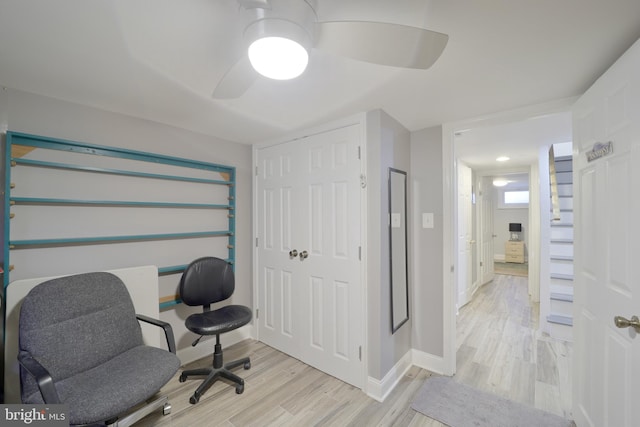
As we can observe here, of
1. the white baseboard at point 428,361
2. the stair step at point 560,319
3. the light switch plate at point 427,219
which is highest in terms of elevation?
the light switch plate at point 427,219

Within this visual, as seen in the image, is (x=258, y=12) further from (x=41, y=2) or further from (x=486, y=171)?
(x=486, y=171)

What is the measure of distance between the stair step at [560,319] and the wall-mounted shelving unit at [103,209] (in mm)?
3663

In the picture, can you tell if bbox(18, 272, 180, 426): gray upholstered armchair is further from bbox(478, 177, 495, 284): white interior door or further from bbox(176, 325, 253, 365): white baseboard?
bbox(478, 177, 495, 284): white interior door

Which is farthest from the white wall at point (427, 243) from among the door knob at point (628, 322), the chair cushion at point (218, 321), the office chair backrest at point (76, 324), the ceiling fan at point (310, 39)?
the office chair backrest at point (76, 324)

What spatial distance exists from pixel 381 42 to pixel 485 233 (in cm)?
536

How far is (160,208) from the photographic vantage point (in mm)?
2336

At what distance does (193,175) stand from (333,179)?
136cm

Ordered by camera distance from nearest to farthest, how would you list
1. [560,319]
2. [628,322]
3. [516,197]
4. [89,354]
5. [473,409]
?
[628,322], [89,354], [473,409], [560,319], [516,197]

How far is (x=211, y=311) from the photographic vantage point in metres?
2.34

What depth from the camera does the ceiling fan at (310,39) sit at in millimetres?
867

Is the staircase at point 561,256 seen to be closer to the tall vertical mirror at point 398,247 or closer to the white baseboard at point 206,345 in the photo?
the tall vertical mirror at point 398,247

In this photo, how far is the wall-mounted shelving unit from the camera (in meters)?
1.70

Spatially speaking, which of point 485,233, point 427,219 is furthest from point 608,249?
point 485,233

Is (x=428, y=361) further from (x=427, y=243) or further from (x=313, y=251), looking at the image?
(x=313, y=251)
